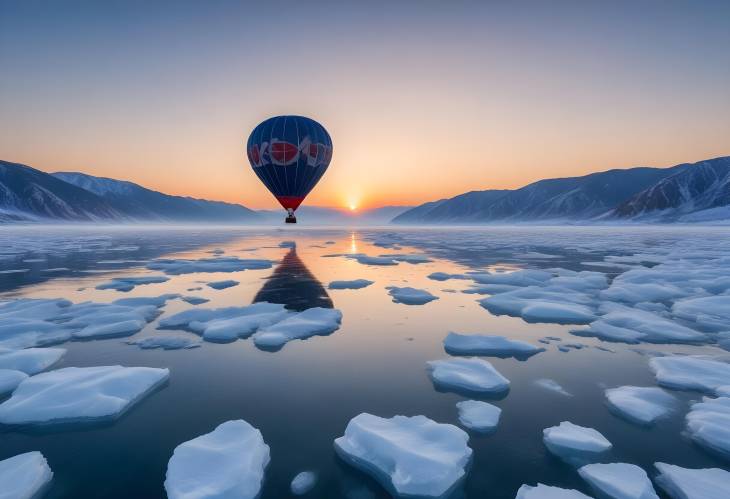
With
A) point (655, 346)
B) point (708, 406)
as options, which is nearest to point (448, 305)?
point (655, 346)

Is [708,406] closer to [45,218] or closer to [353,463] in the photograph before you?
[353,463]

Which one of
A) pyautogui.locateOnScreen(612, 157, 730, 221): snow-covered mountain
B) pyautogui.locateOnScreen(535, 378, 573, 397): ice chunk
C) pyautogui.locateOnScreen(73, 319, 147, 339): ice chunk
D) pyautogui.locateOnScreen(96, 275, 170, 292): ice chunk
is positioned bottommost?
pyautogui.locateOnScreen(535, 378, 573, 397): ice chunk

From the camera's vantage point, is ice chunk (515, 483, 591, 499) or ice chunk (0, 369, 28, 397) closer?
ice chunk (515, 483, 591, 499)

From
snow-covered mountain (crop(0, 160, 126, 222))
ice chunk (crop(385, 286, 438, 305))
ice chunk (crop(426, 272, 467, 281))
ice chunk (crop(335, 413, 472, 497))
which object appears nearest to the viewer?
ice chunk (crop(335, 413, 472, 497))

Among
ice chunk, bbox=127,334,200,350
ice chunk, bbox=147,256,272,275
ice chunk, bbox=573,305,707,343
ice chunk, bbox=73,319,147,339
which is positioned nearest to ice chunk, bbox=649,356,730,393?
ice chunk, bbox=573,305,707,343

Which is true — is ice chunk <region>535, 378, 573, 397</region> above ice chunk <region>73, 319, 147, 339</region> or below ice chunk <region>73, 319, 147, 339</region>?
below

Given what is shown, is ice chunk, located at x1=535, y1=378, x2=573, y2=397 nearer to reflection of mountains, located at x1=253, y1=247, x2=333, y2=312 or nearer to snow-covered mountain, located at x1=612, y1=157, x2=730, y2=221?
reflection of mountains, located at x1=253, y1=247, x2=333, y2=312

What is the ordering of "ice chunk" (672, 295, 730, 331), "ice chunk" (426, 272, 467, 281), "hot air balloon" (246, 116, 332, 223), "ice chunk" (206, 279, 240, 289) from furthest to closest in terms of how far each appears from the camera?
"hot air balloon" (246, 116, 332, 223)
"ice chunk" (426, 272, 467, 281)
"ice chunk" (206, 279, 240, 289)
"ice chunk" (672, 295, 730, 331)
